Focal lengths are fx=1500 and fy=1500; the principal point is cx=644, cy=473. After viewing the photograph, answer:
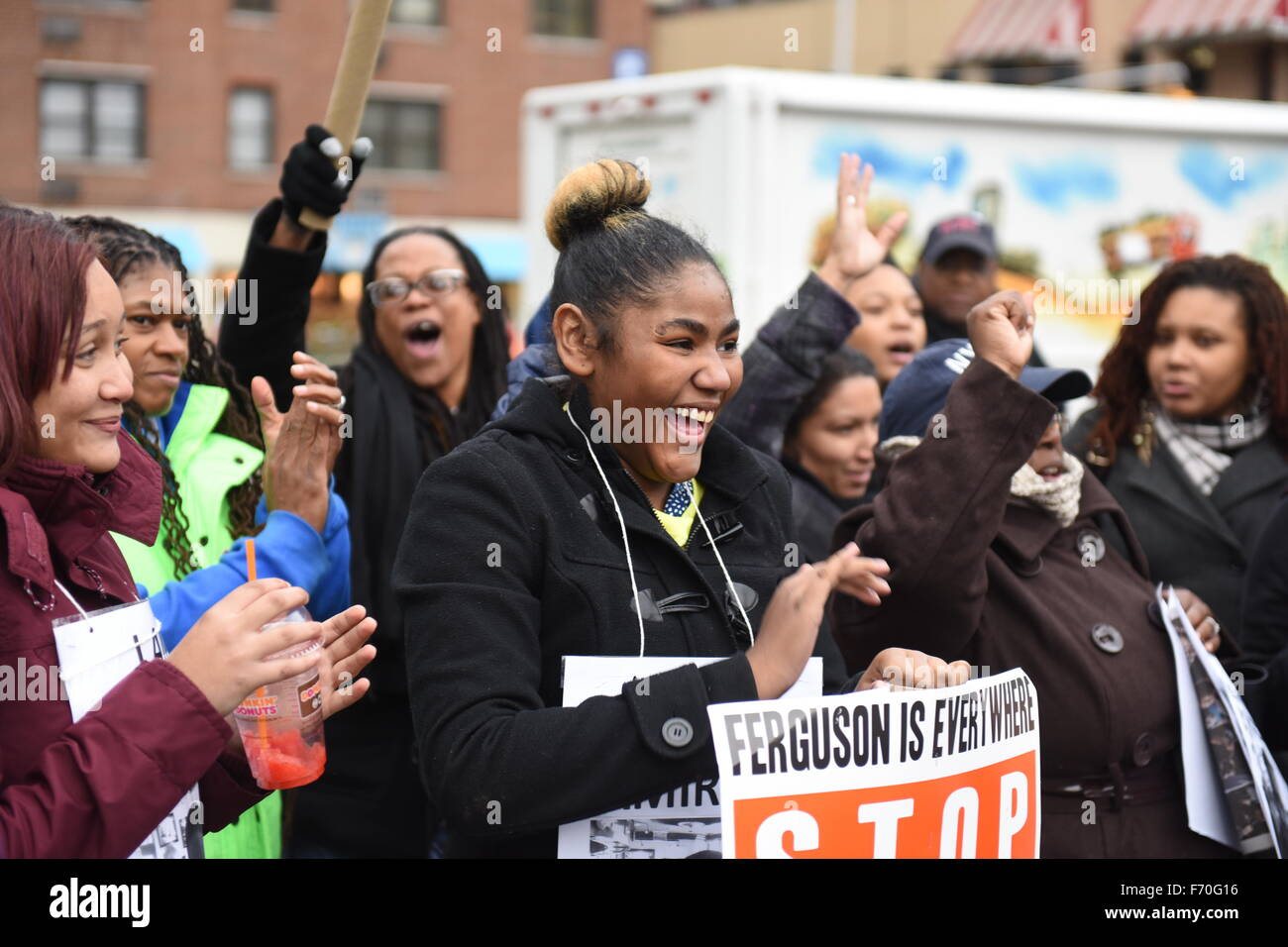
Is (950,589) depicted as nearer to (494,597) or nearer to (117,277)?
(494,597)

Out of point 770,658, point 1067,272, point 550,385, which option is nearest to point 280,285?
point 550,385

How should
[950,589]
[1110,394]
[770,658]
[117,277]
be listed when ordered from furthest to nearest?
[1110,394]
[117,277]
[950,589]
[770,658]

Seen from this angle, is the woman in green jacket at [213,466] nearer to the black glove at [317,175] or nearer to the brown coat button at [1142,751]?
the black glove at [317,175]

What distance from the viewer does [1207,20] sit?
62.0 feet

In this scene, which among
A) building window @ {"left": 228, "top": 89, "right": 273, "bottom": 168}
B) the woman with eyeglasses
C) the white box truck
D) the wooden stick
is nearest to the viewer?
the wooden stick

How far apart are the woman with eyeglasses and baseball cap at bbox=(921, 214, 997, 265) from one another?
8.71 feet

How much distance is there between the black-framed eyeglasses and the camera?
4.66 m

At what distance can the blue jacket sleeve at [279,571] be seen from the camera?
3.04 metres

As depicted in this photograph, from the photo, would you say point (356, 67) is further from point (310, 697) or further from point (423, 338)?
point (310, 697)

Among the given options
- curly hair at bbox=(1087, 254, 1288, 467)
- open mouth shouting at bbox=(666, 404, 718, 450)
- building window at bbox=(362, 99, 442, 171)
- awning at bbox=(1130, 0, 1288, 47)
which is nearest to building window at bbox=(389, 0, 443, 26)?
building window at bbox=(362, 99, 442, 171)

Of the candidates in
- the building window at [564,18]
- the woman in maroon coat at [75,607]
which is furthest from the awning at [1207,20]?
the woman in maroon coat at [75,607]

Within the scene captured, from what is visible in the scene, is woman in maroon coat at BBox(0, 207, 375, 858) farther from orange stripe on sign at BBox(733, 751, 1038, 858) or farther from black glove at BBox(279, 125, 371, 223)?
black glove at BBox(279, 125, 371, 223)

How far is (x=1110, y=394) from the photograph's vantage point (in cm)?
462
